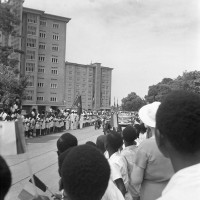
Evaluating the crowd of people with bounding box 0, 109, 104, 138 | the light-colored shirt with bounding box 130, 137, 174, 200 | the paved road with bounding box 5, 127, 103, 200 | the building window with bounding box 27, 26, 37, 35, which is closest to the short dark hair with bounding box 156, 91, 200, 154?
the light-colored shirt with bounding box 130, 137, 174, 200

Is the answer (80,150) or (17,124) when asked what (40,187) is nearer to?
(17,124)

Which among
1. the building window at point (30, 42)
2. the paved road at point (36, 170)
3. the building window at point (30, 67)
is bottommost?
the paved road at point (36, 170)

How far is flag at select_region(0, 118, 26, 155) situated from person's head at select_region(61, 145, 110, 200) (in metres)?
1.11

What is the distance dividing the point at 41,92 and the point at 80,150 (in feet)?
243

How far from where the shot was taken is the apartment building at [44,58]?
72.8 metres

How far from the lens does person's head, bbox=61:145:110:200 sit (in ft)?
6.53

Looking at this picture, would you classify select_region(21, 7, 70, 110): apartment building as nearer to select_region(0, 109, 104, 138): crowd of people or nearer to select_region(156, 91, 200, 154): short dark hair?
select_region(0, 109, 104, 138): crowd of people

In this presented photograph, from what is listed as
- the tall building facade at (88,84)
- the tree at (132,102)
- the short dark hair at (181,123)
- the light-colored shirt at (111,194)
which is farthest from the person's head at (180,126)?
the tree at (132,102)

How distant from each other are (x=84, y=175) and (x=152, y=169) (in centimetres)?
162

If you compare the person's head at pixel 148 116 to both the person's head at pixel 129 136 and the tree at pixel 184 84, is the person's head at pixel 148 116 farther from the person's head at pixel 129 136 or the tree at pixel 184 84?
the tree at pixel 184 84

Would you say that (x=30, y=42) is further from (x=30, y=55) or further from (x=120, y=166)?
(x=120, y=166)

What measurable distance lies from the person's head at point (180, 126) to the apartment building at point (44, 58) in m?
71.7

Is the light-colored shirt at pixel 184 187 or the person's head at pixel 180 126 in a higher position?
the person's head at pixel 180 126

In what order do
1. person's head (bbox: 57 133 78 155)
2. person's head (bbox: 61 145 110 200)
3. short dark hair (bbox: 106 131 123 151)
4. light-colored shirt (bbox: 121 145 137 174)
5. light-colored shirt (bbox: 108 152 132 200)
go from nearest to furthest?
person's head (bbox: 61 145 110 200)
light-colored shirt (bbox: 108 152 132 200)
person's head (bbox: 57 133 78 155)
light-colored shirt (bbox: 121 145 137 174)
short dark hair (bbox: 106 131 123 151)
